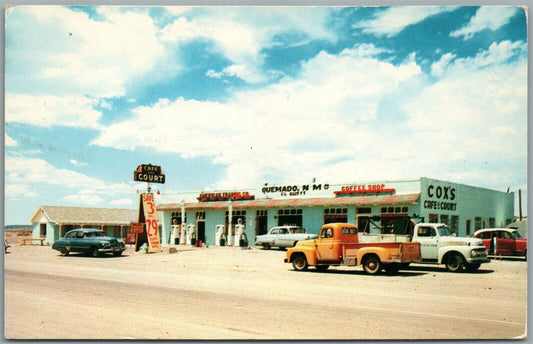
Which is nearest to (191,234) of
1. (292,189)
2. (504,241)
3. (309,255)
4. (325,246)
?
(292,189)

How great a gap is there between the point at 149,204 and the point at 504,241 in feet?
60.7

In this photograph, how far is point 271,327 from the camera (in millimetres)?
8719

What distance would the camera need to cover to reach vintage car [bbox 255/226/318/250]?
2938 centimetres

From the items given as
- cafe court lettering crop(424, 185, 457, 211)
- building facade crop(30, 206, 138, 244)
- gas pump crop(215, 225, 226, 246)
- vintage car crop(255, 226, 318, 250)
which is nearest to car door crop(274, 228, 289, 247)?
vintage car crop(255, 226, 318, 250)

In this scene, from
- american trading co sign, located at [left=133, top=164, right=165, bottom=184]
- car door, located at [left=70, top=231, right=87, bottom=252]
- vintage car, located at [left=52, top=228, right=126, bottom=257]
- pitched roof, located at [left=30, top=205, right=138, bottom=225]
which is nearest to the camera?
vintage car, located at [left=52, top=228, right=126, bottom=257]

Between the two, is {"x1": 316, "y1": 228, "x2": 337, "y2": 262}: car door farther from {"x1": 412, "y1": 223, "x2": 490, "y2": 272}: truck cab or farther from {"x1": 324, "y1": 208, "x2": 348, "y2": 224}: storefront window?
{"x1": 324, "y1": 208, "x2": 348, "y2": 224}: storefront window

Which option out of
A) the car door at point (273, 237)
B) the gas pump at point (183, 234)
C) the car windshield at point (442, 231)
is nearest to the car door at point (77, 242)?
the gas pump at point (183, 234)

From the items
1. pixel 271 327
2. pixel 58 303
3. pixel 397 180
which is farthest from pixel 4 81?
pixel 397 180

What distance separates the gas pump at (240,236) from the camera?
32984 millimetres

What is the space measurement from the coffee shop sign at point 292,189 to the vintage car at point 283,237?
3.65m

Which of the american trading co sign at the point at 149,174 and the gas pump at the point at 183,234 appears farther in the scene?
the gas pump at the point at 183,234

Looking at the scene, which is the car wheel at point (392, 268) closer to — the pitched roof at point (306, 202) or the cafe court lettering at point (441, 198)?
the pitched roof at point (306, 202)

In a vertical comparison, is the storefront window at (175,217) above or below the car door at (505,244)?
above

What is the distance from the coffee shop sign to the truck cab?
14.7 meters
